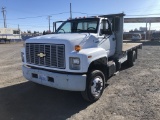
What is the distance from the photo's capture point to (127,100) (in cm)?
571

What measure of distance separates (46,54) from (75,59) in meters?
0.91

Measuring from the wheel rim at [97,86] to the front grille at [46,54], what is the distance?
3.51 ft

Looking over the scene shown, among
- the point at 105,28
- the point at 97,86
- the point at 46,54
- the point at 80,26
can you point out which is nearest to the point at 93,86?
the point at 97,86

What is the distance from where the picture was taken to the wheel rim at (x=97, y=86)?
5.55 meters

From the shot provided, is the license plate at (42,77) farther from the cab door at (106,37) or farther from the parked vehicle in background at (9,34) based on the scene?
the parked vehicle in background at (9,34)

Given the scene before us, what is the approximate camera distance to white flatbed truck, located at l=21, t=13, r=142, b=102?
5.04 m

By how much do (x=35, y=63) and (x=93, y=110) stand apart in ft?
7.21

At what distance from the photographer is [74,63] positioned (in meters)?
5.05

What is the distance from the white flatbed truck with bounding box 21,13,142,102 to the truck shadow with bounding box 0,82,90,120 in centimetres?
58

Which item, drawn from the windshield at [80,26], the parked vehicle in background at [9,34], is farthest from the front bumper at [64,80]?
the parked vehicle in background at [9,34]

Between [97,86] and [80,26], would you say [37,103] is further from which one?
[80,26]

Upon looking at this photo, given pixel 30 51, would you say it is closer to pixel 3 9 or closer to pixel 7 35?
pixel 7 35

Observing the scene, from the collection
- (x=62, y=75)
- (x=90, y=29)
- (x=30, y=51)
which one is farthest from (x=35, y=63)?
(x=90, y=29)

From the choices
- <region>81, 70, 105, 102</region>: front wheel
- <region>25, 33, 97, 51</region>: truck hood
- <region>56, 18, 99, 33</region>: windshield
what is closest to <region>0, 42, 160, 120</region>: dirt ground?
<region>81, 70, 105, 102</region>: front wheel
